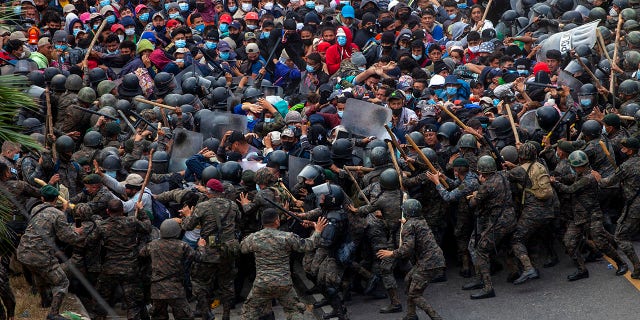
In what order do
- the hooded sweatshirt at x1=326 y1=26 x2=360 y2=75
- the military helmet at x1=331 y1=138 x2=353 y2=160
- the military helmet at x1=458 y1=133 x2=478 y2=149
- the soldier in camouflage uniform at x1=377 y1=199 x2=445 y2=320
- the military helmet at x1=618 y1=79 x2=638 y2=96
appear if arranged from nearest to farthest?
1. the soldier in camouflage uniform at x1=377 y1=199 x2=445 y2=320
2. the military helmet at x1=458 y1=133 x2=478 y2=149
3. the military helmet at x1=331 y1=138 x2=353 y2=160
4. the military helmet at x1=618 y1=79 x2=638 y2=96
5. the hooded sweatshirt at x1=326 y1=26 x2=360 y2=75

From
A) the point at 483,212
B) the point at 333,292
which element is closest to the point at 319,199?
the point at 333,292

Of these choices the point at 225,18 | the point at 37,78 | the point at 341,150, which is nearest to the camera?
the point at 341,150

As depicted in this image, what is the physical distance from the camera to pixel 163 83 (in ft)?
65.4

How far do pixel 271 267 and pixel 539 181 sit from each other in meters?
4.09

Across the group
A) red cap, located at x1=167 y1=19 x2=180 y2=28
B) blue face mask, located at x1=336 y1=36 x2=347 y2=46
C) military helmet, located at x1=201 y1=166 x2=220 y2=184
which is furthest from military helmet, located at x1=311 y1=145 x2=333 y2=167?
red cap, located at x1=167 y1=19 x2=180 y2=28

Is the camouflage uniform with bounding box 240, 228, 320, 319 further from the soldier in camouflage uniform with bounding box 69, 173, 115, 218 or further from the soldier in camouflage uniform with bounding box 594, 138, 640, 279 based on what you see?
the soldier in camouflage uniform with bounding box 594, 138, 640, 279

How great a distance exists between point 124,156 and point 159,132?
2.19 feet

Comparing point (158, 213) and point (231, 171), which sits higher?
point (231, 171)

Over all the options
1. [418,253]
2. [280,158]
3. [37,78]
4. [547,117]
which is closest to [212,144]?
[280,158]

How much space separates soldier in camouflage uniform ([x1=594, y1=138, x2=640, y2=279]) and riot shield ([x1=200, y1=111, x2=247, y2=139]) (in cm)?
565

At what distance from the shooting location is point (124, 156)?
17438mm

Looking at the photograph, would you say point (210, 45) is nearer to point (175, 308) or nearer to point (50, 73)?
point (50, 73)

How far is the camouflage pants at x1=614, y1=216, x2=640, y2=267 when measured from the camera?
1566 cm

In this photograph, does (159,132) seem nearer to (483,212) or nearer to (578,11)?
(483,212)
